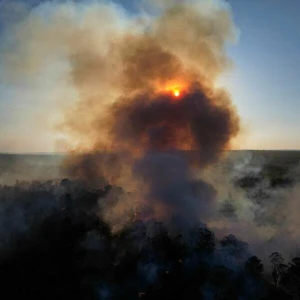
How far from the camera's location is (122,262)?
2452 cm

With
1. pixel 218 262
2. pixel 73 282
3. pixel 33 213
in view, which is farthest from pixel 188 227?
pixel 33 213

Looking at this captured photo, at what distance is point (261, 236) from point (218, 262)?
332 inches

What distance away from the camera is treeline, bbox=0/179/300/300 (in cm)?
2138

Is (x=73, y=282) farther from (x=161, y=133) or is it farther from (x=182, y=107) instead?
(x=182, y=107)

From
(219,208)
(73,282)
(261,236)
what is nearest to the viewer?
(73,282)

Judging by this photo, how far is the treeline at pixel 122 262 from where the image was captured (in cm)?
2138

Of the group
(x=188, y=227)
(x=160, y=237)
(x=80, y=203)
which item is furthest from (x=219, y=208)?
(x=80, y=203)

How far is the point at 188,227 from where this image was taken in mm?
27531

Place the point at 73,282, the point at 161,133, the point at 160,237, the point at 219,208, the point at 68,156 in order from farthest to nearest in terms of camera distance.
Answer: the point at 68,156, the point at 161,133, the point at 219,208, the point at 160,237, the point at 73,282

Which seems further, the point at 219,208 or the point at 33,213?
the point at 219,208

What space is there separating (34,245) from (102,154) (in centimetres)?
1739

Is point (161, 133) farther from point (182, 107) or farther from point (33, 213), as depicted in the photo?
point (33, 213)

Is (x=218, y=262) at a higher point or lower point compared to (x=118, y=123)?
lower

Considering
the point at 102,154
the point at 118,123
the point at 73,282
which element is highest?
the point at 118,123
